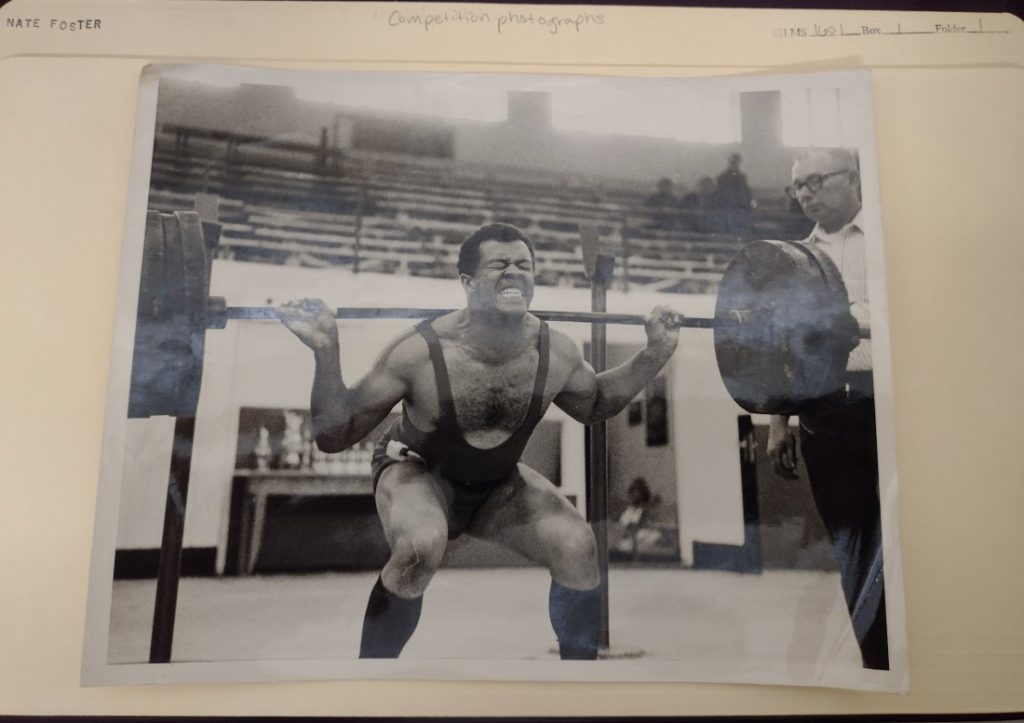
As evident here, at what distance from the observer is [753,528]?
1.85ft

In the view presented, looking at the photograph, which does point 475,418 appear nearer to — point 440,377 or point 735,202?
point 440,377

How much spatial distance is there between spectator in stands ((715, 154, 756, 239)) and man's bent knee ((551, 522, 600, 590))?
0.29m

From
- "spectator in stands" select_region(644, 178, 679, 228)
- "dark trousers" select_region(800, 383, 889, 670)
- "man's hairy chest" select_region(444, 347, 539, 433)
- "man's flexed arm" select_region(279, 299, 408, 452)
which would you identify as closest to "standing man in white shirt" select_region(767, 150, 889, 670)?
"dark trousers" select_region(800, 383, 889, 670)

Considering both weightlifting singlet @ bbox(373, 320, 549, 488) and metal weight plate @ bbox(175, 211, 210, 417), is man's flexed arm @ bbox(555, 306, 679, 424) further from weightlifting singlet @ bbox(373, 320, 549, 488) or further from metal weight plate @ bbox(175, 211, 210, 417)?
metal weight plate @ bbox(175, 211, 210, 417)

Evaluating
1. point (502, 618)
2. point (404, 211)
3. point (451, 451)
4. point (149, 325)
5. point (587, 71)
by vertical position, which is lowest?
point (502, 618)

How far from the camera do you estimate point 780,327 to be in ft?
1.94

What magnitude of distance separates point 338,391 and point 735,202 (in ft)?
1.24

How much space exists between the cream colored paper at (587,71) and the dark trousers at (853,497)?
0.03 m

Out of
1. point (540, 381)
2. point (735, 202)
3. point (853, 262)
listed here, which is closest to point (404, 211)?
point (540, 381)

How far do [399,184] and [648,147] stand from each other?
22 centimetres

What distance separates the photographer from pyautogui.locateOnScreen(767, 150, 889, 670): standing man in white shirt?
56cm

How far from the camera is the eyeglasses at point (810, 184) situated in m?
0.61

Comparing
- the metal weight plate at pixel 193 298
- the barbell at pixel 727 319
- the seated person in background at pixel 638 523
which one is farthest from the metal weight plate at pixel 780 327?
the metal weight plate at pixel 193 298

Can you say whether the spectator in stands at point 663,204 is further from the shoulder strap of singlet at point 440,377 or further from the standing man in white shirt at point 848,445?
the shoulder strap of singlet at point 440,377
